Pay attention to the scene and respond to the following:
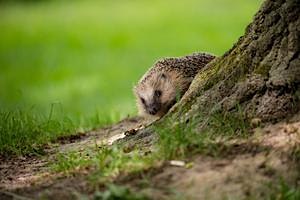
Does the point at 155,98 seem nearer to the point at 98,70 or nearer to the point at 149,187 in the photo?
the point at 149,187

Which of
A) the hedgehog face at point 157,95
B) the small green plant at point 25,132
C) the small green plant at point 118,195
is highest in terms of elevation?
the hedgehog face at point 157,95

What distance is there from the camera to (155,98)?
7500 millimetres

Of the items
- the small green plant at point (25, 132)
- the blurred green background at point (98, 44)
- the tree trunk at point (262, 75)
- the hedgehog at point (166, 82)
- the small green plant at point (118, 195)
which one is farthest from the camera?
the blurred green background at point (98, 44)

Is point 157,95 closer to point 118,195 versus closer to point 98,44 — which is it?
point 118,195

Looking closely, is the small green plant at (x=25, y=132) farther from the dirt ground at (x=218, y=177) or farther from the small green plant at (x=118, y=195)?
the small green plant at (x=118, y=195)

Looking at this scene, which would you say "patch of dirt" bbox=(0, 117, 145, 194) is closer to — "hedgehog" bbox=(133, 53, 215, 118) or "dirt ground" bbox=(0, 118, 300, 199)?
"dirt ground" bbox=(0, 118, 300, 199)

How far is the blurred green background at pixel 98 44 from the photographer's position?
1517 cm

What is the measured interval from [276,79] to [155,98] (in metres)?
2.31

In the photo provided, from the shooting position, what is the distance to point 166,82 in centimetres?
752

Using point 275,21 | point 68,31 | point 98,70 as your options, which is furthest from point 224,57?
point 68,31

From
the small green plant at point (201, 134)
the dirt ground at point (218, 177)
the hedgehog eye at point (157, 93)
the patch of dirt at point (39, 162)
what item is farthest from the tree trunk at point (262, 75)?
the hedgehog eye at point (157, 93)

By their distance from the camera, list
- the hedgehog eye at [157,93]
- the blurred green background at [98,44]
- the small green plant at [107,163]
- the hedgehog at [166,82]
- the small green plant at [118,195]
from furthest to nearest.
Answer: the blurred green background at [98,44], the hedgehog eye at [157,93], the hedgehog at [166,82], the small green plant at [107,163], the small green plant at [118,195]

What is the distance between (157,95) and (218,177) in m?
2.95

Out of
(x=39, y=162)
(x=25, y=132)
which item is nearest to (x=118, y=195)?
(x=39, y=162)
